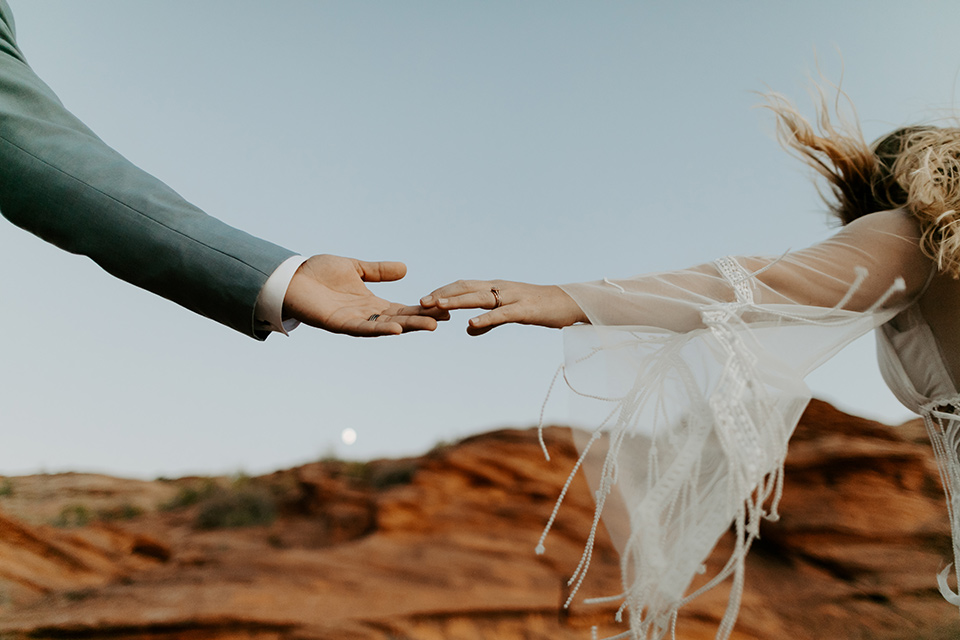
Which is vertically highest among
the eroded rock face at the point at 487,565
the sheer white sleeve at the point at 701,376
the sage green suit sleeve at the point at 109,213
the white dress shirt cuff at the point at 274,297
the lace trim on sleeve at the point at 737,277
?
the sage green suit sleeve at the point at 109,213

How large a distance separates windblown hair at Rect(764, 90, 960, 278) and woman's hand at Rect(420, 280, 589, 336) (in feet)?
2.32

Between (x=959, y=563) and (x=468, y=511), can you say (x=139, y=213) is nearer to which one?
(x=959, y=563)

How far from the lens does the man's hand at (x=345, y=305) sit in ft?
3.38

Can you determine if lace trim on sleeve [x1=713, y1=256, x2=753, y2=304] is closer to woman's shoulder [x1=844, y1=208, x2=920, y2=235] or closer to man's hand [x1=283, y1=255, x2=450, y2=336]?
woman's shoulder [x1=844, y1=208, x2=920, y2=235]

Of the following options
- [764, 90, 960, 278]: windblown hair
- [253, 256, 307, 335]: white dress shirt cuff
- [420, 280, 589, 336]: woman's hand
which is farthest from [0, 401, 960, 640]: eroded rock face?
[253, 256, 307, 335]: white dress shirt cuff

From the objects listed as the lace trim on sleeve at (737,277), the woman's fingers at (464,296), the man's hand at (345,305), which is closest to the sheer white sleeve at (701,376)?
the lace trim on sleeve at (737,277)

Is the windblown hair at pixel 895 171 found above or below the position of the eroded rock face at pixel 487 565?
above

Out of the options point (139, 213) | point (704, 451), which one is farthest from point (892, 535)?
point (139, 213)

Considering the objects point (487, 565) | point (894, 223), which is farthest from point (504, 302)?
point (487, 565)

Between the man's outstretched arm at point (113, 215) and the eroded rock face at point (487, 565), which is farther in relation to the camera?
the eroded rock face at point (487, 565)

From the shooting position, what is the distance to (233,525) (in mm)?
7207

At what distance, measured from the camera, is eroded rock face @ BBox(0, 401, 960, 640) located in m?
4.73

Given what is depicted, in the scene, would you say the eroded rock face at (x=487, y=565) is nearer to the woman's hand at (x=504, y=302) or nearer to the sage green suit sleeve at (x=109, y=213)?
the woman's hand at (x=504, y=302)

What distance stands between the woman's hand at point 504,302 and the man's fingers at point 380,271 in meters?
0.26
